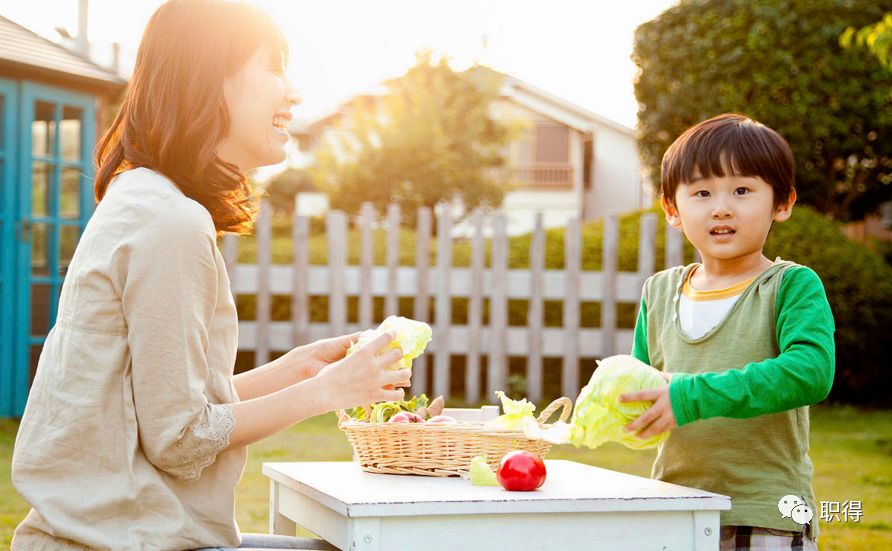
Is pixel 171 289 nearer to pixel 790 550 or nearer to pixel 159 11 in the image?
pixel 159 11

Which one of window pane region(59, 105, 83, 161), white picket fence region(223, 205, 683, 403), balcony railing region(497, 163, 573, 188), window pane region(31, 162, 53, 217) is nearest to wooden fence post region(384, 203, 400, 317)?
white picket fence region(223, 205, 683, 403)

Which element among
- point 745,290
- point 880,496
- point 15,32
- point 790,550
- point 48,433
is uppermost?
point 15,32

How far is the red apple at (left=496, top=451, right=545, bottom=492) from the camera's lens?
236 cm

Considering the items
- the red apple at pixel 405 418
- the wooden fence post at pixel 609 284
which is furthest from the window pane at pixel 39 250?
the red apple at pixel 405 418

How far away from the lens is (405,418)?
8.68 ft

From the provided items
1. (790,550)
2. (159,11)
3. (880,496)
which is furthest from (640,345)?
(880,496)

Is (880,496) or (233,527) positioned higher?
(233,527)

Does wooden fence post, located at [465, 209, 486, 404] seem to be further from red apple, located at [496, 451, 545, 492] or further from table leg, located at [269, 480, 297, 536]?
red apple, located at [496, 451, 545, 492]

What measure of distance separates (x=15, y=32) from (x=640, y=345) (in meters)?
7.90

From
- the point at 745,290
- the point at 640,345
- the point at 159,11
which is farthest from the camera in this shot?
the point at 640,345

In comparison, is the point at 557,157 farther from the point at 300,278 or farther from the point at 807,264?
the point at 300,278

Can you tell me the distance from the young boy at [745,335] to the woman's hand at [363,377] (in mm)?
585

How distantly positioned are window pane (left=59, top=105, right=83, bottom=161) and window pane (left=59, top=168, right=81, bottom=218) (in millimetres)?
133

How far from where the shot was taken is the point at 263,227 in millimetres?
10453
